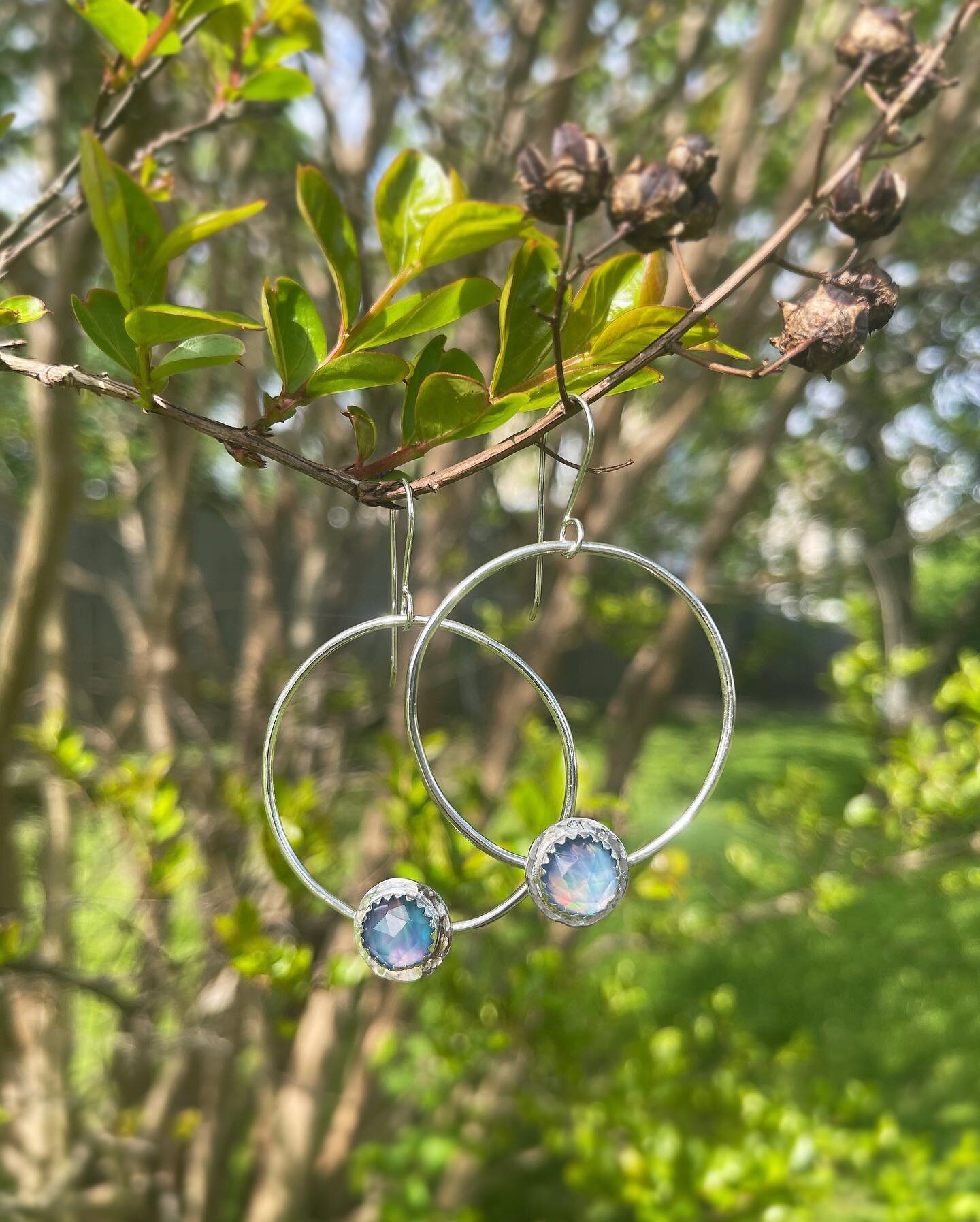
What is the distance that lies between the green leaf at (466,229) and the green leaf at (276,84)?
32 cm

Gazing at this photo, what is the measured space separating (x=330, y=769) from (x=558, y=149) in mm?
1979

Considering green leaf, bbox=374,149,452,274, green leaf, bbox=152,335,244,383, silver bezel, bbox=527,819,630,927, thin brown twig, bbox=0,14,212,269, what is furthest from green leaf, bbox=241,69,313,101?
silver bezel, bbox=527,819,630,927

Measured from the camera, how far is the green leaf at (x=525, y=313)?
0.48 m

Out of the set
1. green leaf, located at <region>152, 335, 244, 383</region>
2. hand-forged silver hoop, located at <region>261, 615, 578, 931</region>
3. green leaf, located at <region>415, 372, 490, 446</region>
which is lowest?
hand-forged silver hoop, located at <region>261, 615, 578, 931</region>

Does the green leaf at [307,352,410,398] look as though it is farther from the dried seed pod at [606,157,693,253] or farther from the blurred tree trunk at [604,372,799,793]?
the blurred tree trunk at [604,372,799,793]

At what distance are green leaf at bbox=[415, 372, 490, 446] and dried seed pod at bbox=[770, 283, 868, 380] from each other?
16 centimetres

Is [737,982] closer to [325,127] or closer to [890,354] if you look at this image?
[890,354]

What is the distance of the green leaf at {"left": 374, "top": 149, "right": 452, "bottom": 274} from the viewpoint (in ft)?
1.70

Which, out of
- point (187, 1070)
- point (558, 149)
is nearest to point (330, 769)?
point (187, 1070)

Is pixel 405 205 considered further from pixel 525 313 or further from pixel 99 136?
pixel 99 136

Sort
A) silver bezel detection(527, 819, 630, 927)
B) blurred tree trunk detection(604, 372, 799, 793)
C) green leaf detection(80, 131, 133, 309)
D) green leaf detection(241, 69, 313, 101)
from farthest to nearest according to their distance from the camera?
1. blurred tree trunk detection(604, 372, 799, 793)
2. green leaf detection(241, 69, 313, 101)
3. silver bezel detection(527, 819, 630, 927)
4. green leaf detection(80, 131, 133, 309)

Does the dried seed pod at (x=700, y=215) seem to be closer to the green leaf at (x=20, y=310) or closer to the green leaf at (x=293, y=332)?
the green leaf at (x=293, y=332)

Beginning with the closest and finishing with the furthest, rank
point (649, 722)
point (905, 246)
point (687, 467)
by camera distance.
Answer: point (649, 722)
point (905, 246)
point (687, 467)

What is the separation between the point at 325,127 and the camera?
166cm
